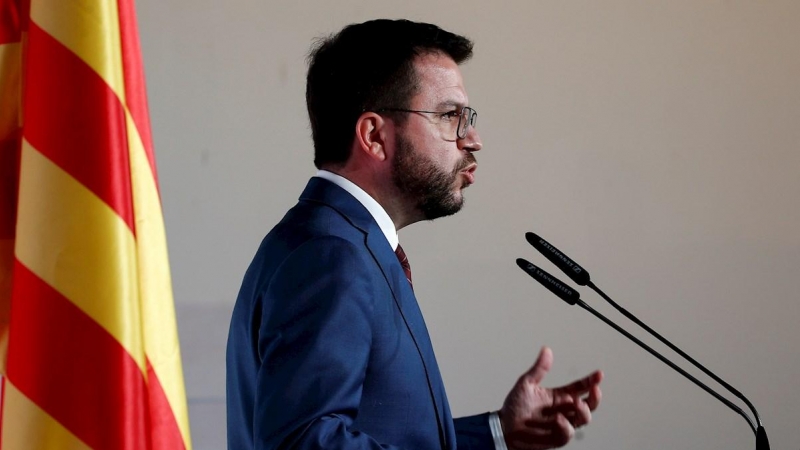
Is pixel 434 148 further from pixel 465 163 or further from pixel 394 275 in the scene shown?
pixel 394 275

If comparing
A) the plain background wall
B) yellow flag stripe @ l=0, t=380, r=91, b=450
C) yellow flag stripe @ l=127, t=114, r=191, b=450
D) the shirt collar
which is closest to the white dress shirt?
the shirt collar

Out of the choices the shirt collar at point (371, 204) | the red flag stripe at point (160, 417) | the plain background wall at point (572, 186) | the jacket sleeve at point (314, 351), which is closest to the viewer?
the jacket sleeve at point (314, 351)

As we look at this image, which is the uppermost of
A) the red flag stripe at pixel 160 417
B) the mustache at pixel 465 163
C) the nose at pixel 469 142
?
the nose at pixel 469 142

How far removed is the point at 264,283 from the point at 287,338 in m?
0.16

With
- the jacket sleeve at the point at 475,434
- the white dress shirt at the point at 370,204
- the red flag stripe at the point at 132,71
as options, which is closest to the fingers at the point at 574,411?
the jacket sleeve at the point at 475,434

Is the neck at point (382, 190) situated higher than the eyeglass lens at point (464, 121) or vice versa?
the eyeglass lens at point (464, 121)

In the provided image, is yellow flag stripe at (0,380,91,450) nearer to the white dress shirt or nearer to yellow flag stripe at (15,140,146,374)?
A: yellow flag stripe at (15,140,146,374)

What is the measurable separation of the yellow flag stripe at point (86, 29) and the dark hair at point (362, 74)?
1.30ft

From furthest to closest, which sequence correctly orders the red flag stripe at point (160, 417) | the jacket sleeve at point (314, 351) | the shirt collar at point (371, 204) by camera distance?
the shirt collar at point (371, 204)
the red flag stripe at point (160, 417)
the jacket sleeve at point (314, 351)

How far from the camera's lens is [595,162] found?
113 inches

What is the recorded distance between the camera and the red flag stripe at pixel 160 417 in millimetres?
1476

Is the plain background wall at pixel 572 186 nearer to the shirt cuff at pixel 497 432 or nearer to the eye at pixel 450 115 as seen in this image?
the eye at pixel 450 115

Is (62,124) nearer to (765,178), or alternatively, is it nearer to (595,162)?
(595,162)

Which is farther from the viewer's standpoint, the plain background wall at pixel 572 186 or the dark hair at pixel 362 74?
the plain background wall at pixel 572 186
